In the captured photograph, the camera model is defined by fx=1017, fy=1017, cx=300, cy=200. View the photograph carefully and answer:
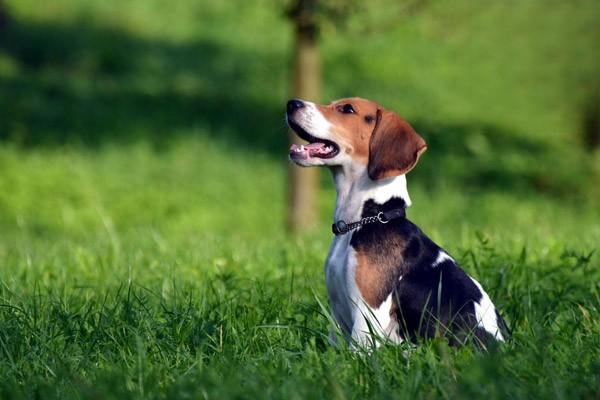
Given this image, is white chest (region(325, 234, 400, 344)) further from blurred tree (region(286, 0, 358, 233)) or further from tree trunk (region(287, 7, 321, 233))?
tree trunk (region(287, 7, 321, 233))

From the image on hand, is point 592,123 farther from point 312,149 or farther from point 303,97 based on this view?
point 312,149

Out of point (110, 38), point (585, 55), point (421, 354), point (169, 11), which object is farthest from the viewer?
point (169, 11)

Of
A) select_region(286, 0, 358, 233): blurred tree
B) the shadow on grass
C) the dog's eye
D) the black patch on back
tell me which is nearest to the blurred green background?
the shadow on grass

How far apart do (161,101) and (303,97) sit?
714 centimetres

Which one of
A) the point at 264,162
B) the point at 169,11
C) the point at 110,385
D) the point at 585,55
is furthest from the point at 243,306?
the point at 169,11

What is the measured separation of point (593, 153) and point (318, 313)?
46.5ft

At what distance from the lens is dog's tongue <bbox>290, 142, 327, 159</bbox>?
471cm

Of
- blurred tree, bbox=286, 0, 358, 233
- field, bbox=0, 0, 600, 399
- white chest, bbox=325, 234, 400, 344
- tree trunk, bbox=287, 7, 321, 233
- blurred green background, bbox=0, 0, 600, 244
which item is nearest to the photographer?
field, bbox=0, 0, 600, 399

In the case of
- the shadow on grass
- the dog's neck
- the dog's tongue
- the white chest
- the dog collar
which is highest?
the dog's tongue

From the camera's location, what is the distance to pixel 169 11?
23391 mm

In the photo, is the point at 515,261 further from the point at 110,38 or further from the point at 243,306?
the point at 110,38

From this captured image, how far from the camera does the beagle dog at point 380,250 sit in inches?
176

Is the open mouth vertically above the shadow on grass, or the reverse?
the open mouth

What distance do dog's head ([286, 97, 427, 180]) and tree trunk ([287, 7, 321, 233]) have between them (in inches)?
246
